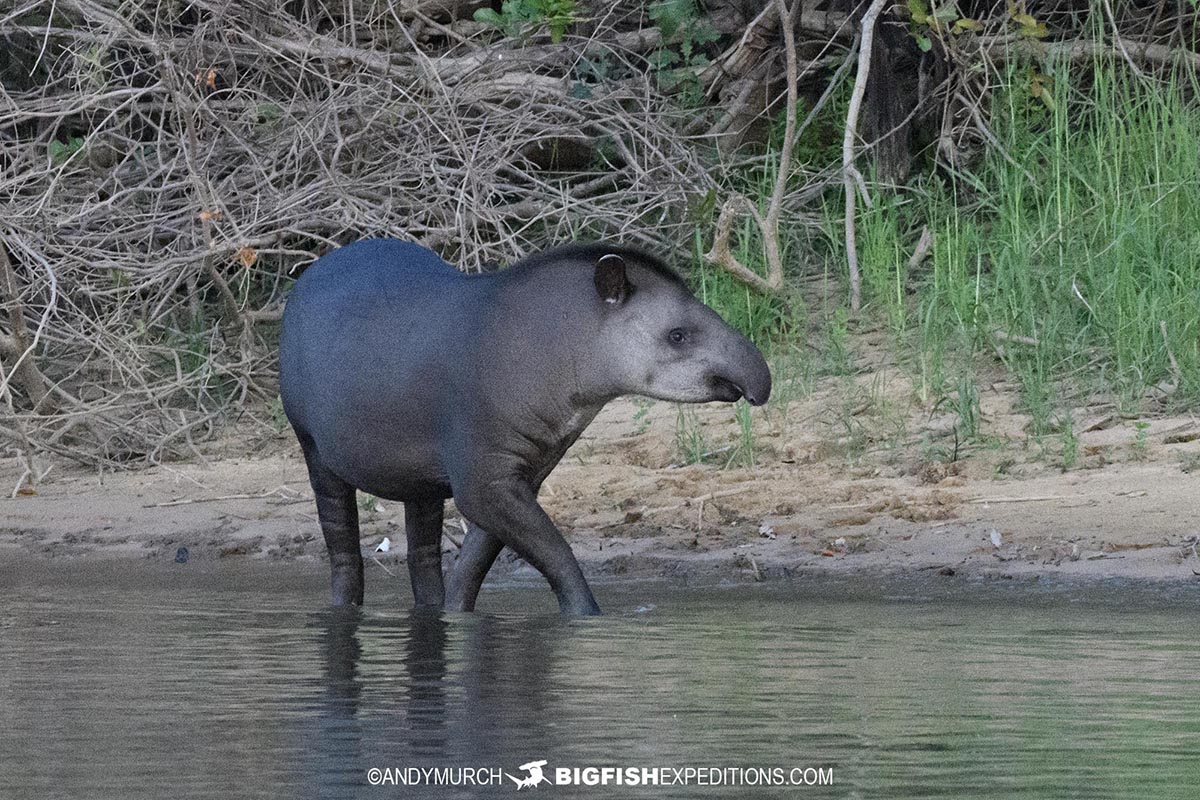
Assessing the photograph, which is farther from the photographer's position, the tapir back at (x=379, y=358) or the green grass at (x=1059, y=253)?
the green grass at (x=1059, y=253)

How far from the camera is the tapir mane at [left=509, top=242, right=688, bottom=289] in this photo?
577cm

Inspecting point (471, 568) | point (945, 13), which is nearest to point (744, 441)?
point (471, 568)

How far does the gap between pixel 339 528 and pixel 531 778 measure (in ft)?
11.3

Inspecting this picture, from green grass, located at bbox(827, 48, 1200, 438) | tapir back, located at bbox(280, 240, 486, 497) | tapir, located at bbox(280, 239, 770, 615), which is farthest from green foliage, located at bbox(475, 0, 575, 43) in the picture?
tapir, located at bbox(280, 239, 770, 615)

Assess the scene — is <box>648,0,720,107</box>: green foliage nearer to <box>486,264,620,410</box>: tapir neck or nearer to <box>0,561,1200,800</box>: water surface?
<box>0,561,1200,800</box>: water surface

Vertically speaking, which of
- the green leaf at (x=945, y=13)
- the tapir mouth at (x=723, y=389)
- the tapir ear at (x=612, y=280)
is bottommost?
the tapir mouth at (x=723, y=389)

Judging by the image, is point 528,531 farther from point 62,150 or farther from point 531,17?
point 62,150

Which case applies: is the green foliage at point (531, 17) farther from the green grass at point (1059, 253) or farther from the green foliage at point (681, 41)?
the green grass at point (1059, 253)

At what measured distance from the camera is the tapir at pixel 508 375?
569 centimetres

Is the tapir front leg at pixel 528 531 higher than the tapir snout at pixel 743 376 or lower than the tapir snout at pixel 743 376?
lower

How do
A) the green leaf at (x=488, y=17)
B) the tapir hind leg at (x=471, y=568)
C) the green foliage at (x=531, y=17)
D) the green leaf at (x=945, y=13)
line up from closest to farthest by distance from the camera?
the tapir hind leg at (x=471, y=568), the green leaf at (x=945, y=13), the green foliage at (x=531, y=17), the green leaf at (x=488, y=17)

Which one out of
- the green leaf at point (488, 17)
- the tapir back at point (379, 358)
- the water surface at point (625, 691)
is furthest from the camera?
the green leaf at point (488, 17)

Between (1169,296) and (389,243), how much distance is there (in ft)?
11.5

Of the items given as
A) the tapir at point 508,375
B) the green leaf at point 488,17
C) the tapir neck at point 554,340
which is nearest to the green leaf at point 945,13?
the green leaf at point 488,17
